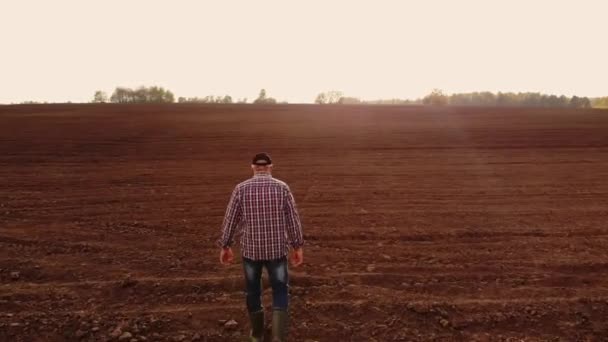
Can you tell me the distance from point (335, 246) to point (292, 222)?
3041 millimetres

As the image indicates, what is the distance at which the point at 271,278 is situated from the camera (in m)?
4.18

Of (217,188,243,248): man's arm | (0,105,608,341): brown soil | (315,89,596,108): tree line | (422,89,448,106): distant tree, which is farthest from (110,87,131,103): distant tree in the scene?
(217,188,243,248): man's arm

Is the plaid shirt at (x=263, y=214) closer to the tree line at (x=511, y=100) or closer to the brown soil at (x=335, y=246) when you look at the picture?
the brown soil at (x=335, y=246)

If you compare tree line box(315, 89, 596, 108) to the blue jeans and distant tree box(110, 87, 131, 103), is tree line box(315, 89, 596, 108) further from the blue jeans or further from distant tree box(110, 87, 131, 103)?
the blue jeans

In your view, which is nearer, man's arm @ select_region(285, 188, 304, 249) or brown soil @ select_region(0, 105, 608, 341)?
man's arm @ select_region(285, 188, 304, 249)

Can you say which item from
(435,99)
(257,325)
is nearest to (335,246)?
(257,325)

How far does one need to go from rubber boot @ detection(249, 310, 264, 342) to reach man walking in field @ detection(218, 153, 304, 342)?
0.55 ft

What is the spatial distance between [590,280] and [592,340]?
59.8 inches

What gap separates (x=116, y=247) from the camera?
7008mm

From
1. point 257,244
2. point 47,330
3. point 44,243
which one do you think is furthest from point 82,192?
point 257,244

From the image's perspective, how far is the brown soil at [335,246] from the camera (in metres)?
4.75

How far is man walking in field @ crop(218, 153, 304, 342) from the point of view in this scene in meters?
4.03

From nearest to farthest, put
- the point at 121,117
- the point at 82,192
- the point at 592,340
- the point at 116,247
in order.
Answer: the point at 592,340 < the point at 116,247 < the point at 82,192 < the point at 121,117

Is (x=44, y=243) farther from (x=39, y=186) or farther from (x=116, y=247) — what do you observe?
(x=39, y=186)
